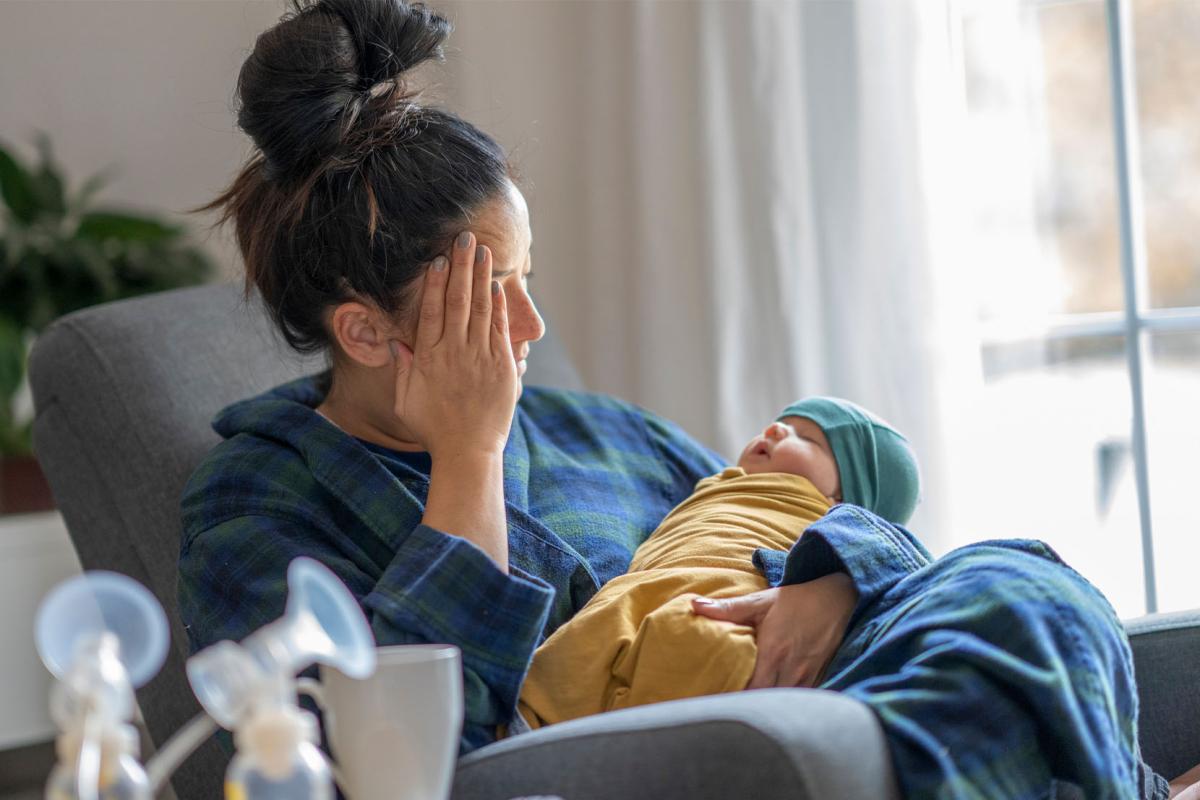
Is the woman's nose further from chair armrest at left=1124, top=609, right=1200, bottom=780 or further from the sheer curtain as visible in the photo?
the sheer curtain

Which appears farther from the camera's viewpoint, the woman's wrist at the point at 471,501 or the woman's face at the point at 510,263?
the woman's face at the point at 510,263

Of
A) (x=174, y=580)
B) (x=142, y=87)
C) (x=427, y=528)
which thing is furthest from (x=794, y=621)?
(x=142, y=87)

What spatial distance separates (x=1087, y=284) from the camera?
2.09 meters

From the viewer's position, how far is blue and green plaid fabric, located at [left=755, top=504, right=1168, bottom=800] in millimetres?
859

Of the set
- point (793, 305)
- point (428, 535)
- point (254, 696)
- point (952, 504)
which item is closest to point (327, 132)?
point (428, 535)

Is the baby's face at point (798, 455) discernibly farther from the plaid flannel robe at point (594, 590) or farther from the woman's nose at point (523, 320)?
the woman's nose at point (523, 320)

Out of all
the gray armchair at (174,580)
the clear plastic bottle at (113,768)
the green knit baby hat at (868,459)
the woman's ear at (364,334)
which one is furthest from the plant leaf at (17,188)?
the clear plastic bottle at (113,768)

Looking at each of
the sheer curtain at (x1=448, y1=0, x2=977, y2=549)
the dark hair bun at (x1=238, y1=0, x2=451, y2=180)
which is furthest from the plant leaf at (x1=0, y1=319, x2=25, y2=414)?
the dark hair bun at (x1=238, y1=0, x2=451, y2=180)

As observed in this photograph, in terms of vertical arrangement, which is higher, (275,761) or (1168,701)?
(275,761)

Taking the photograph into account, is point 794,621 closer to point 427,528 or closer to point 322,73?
point 427,528

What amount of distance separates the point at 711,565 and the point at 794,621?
145mm

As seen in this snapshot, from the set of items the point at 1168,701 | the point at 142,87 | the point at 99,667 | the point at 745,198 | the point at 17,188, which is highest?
the point at 142,87

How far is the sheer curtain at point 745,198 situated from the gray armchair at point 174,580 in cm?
46

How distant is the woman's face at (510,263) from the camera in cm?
126
